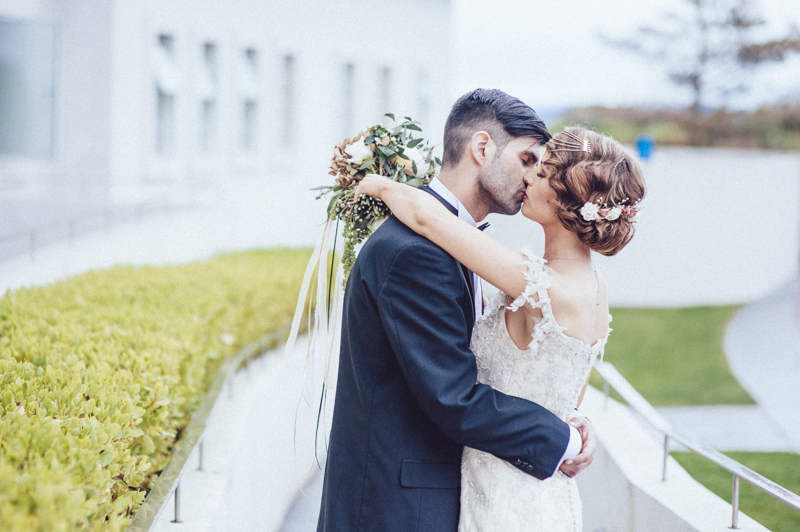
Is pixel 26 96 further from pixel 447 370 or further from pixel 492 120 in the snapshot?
pixel 447 370

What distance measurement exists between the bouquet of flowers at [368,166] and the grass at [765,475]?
4740 mm

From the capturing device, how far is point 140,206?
37.7 ft

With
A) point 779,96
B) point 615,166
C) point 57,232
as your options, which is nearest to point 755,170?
point 779,96

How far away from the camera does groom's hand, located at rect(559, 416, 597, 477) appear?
2166 millimetres

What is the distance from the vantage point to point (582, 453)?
7.15ft

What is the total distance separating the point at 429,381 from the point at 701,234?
17.6 meters

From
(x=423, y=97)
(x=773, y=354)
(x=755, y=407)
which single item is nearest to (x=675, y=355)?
(x=773, y=354)

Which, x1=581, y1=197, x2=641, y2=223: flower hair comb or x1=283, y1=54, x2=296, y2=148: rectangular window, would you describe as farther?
x1=283, y1=54, x2=296, y2=148: rectangular window

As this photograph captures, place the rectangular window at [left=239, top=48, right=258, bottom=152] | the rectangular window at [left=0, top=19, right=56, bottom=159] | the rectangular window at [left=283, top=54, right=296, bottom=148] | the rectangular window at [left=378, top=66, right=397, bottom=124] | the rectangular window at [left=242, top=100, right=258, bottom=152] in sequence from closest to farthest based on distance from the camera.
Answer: the rectangular window at [left=0, top=19, right=56, bottom=159] → the rectangular window at [left=239, top=48, right=258, bottom=152] → the rectangular window at [left=242, top=100, right=258, bottom=152] → the rectangular window at [left=283, top=54, right=296, bottom=148] → the rectangular window at [left=378, top=66, right=397, bottom=124]

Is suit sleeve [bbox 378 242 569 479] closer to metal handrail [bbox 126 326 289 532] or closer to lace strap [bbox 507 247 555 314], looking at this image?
lace strap [bbox 507 247 555 314]

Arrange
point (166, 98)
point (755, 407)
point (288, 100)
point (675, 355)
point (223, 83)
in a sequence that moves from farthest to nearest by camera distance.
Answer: point (288, 100)
point (223, 83)
point (675, 355)
point (166, 98)
point (755, 407)

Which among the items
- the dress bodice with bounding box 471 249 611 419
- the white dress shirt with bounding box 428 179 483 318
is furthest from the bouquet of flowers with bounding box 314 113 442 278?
the dress bodice with bounding box 471 249 611 419

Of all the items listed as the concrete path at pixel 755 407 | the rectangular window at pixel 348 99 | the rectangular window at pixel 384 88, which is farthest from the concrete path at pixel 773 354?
the rectangular window at pixel 348 99

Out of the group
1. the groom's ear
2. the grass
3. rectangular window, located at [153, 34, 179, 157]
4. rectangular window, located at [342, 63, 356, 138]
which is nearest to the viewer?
the groom's ear
